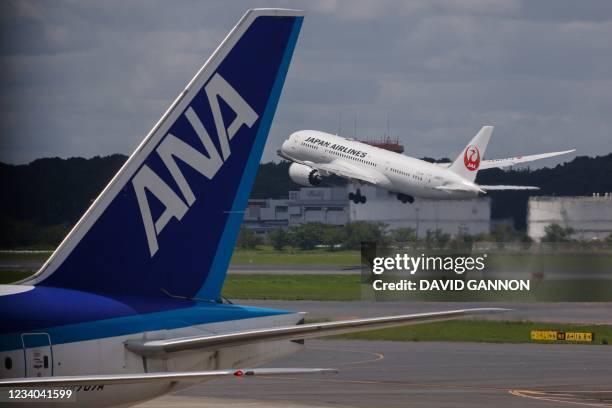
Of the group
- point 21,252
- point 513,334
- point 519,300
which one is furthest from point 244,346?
point 519,300

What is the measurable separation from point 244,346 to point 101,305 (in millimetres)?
1630

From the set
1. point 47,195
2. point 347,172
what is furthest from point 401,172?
point 47,195

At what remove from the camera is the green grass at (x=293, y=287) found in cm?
7114

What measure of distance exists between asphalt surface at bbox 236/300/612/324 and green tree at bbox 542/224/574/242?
1095 cm

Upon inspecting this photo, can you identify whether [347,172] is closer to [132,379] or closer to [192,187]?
[192,187]

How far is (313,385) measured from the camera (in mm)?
32562

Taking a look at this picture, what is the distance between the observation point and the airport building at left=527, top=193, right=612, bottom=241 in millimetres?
79625

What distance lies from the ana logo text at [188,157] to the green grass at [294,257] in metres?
90.0

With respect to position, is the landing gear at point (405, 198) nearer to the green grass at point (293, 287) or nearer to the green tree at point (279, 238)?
the green grass at point (293, 287)

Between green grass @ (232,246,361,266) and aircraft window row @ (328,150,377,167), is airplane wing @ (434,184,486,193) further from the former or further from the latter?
aircraft window row @ (328,150,377,167)

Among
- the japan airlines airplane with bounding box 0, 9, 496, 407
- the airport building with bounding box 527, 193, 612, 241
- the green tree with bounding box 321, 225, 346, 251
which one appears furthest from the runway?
the green tree with bounding box 321, 225, 346, 251

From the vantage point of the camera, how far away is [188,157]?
14125mm

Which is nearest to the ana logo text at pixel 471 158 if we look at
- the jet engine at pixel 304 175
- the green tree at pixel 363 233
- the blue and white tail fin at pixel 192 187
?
the green tree at pixel 363 233

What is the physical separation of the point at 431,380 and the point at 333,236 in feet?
260
